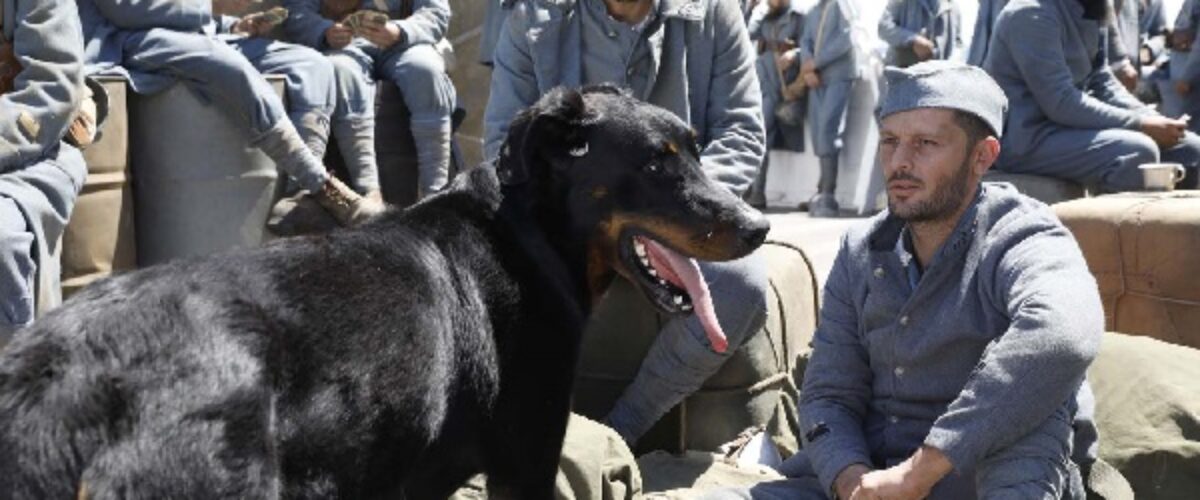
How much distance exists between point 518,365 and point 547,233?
0.34m

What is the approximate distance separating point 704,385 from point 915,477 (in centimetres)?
192

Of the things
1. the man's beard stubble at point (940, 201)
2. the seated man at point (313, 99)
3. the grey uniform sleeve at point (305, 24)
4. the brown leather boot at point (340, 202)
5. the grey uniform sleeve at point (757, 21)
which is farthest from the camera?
the grey uniform sleeve at point (757, 21)

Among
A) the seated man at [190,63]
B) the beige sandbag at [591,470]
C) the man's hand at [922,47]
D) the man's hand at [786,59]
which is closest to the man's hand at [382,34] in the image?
the seated man at [190,63]

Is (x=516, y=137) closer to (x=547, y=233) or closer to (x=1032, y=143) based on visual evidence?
(x=547, y=233)

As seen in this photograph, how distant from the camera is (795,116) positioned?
15.7 metres

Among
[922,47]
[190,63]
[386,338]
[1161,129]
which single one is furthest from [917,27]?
[386,338]

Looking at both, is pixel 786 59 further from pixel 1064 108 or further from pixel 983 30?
pixel 1064 108

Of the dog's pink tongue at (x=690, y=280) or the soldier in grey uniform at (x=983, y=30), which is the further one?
the soldier in grey uniform at (x=983, y=30)

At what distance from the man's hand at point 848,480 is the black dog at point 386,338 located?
564 millimetres

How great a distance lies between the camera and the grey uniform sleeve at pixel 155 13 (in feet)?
20.0

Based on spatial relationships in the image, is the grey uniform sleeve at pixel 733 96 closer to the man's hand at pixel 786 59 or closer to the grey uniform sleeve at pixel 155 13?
the grey uniform sleeve at pixel 155 13

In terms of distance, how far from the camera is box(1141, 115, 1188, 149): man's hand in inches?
313

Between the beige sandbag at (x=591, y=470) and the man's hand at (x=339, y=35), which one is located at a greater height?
the man's hand at (x=339, y=35)

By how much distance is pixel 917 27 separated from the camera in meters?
14.8
